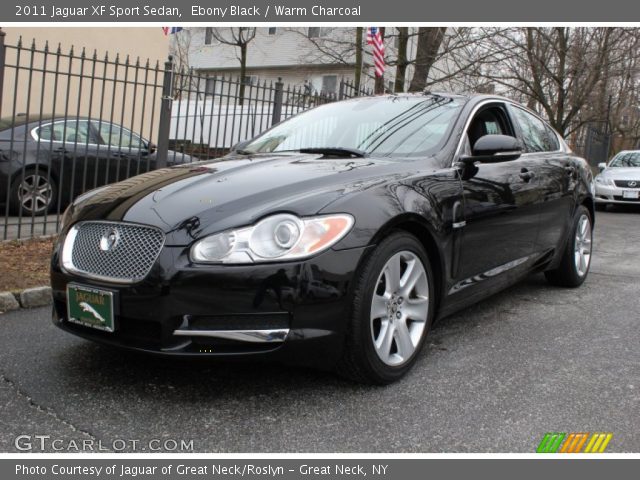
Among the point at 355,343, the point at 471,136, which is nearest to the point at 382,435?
the point at 355,343

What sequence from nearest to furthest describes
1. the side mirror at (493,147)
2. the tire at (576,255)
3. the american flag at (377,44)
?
the side mirror at (493,147) → the tire at (576,255) → the american flag at (377,44)

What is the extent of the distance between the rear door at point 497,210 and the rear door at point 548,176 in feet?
0.37

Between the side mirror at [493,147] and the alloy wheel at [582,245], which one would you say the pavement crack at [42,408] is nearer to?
the side mirror at [493,147]

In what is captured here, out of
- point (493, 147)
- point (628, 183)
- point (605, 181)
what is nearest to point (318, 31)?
point (605, 181)

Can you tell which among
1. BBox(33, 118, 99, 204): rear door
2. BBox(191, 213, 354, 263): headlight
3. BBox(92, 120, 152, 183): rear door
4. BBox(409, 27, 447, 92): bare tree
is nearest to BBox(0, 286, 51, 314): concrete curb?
BBox(191, 213, 354, 263): headlight

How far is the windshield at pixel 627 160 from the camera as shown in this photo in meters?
14.2

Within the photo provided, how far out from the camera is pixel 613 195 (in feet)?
43.6

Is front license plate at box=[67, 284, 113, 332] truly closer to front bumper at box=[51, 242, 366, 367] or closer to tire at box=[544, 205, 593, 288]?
front bumper at box=[51, 242, 366, 367]

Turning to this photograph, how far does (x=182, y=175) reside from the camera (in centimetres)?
330

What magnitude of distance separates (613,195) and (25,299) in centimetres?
1227

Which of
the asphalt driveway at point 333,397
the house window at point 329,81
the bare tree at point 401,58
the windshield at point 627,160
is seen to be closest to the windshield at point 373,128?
the asphalt driveway at point 333,397

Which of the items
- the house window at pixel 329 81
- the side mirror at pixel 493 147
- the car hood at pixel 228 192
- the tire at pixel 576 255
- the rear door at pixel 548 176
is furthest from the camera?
the house window at pixel 329 81

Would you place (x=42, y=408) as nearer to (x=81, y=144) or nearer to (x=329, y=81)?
(x=81, y=144)
